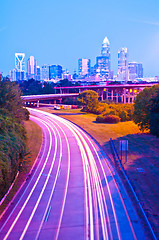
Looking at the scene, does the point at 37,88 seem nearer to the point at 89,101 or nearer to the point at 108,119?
the point at 89,101

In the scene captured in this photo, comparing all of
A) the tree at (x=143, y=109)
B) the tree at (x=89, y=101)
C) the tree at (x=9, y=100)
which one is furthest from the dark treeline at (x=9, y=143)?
the tree at (x=89, y=101)

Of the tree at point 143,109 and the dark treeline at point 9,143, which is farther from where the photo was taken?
the tree at point 143,109

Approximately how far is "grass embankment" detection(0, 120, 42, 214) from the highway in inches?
16.9

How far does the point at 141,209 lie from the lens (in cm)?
1464

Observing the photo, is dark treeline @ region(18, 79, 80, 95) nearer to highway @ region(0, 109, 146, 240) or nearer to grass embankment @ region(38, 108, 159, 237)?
grass embankment @ region(38, 108, 159, 237)

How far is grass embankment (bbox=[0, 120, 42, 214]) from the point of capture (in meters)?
17.6

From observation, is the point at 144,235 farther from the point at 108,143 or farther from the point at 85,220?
the point at 108,143

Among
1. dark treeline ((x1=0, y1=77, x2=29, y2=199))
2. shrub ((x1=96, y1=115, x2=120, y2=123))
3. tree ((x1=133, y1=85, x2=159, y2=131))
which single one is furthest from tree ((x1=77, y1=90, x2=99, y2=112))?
dark treeline ((x1=0, y1=77, x2=29, y2=199))

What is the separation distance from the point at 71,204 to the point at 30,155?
12.3 meters

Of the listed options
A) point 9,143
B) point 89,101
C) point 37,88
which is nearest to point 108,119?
point 89,101

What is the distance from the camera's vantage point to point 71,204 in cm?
1647

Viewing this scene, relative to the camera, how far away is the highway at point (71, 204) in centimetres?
1295

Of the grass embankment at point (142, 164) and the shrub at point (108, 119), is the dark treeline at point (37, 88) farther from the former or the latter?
the grass embankment at point (142, 164)

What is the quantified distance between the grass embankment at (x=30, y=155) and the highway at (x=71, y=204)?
430 mm
